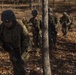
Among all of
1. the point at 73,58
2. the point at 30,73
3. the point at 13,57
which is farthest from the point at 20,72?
the point at 73,58

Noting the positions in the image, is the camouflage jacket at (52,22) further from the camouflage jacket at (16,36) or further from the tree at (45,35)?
the camouflage jacket at (16,36)

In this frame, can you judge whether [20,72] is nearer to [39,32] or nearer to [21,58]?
[21,58]

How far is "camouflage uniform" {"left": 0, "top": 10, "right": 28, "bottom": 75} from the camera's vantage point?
574cm

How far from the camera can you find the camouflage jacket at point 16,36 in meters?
5.89

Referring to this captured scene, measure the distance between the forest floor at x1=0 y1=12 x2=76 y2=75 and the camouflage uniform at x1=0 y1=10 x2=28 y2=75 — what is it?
248cm

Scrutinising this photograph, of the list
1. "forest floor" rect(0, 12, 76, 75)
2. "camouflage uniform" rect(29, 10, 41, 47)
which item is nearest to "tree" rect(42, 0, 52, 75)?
"forest floor" rect(0, 12, 76, 75)

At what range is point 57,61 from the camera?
10.2m

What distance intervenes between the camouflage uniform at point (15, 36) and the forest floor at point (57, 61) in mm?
2482

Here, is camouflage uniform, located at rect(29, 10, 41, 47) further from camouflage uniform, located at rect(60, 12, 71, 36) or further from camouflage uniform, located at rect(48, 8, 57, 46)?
camouflage uniform, located at rect(60, 12, 71, 36)

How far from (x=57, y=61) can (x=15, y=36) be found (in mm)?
4398

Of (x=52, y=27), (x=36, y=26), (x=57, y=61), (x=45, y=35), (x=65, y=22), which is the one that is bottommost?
(x=57, y=61)

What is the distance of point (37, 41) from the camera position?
11414 millimetres

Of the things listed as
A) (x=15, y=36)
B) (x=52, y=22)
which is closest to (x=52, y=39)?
(x=52, y=22)

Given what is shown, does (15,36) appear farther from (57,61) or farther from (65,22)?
(65,22)
